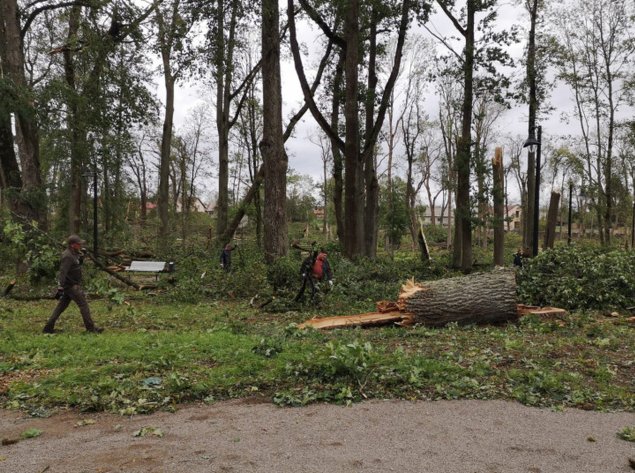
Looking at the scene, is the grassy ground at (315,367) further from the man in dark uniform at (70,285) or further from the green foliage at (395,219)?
the green foliage at (395,219)

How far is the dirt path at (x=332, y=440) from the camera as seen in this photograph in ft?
11.9

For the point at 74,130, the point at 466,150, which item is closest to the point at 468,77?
the point at 466,150

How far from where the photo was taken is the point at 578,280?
11188 mm

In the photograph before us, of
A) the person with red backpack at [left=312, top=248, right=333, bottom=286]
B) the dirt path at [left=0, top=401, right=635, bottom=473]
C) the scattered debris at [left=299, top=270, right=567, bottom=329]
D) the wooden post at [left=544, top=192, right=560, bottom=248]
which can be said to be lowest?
the dirt path at [left=0, top=401, right=635, bottom=473]

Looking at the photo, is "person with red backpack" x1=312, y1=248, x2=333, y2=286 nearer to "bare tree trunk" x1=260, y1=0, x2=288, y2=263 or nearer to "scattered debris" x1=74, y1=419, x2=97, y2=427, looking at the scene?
"bare tree trunk" x1=260, y1=0, x2=288, y2=263

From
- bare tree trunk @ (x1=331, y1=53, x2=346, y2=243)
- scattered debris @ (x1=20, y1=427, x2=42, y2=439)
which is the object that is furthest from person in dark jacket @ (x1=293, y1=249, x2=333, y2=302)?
bare tree trunk @ (x1=331, y1=53, x2=346, y2=243)

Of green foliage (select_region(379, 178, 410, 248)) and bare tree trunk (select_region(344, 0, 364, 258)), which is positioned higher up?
bare tree trunk (select_region(344, 0, 364, 258))

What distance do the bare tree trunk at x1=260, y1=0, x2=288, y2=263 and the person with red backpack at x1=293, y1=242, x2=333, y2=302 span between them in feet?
10.5

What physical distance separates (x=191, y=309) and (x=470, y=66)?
48.4ft

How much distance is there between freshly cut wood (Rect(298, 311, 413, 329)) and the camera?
8.96m

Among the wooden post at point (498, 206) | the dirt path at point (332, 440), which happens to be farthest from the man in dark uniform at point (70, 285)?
the wooden post at point (498, 206)

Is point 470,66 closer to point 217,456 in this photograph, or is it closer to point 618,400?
point 618,400

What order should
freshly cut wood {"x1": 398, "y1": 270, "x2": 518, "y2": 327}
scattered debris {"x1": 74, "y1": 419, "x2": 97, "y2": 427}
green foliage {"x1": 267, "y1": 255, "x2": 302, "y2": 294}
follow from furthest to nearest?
green foliage {"x1": 267, "y1": 255, "x2": 302, "y2": 294} < freshly cut wood {"x1": 398, "y1": 270, "x2": 518, "y2": 327} < scattered debris {"x1": 74, "y1": 419, "x2": 97, "y2": 427}

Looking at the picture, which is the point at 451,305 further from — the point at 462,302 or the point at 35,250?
the point at 35,250
